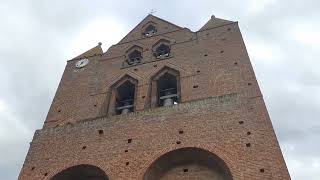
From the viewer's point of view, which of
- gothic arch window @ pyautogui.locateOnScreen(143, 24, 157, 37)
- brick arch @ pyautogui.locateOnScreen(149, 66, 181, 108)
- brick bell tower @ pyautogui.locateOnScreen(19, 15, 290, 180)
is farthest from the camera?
gothic arch window @ pyautogui.locateOnScreen(143, 24, 157, 37)

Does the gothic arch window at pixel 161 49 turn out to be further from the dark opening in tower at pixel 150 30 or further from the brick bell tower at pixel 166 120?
the dark opening in tower at pixel 150 30

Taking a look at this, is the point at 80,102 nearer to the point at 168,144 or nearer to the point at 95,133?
the point at 95,133

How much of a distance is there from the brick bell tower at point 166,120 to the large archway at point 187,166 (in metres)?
0.03

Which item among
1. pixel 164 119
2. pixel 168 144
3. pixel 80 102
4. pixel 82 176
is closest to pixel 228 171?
pixel 168 144

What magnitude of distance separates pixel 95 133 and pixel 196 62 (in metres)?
4.76

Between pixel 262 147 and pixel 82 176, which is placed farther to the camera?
pixel 82 176

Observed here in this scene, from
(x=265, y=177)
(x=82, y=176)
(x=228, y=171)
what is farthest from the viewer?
(x=82, y=176)

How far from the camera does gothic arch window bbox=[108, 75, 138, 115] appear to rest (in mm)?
15016

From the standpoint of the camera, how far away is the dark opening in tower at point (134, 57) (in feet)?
57.5

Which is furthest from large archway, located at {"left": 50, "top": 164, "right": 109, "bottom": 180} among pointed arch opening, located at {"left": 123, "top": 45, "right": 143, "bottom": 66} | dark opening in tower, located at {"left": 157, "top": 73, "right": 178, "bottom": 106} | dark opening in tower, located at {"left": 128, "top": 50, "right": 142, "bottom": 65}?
dark opening in tower, located at {"left": 128, "top": 50, "right": 142, "bottom": 65}

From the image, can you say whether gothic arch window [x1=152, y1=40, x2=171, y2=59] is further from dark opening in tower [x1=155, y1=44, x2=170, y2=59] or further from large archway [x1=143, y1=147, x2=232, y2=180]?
large archway [x1=143, y1=147, x2=232, y2=180]

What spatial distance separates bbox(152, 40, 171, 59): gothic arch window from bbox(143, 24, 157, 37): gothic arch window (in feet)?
4.22

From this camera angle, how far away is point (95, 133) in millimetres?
12844

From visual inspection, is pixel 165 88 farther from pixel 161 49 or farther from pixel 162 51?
pixel 161 49
